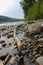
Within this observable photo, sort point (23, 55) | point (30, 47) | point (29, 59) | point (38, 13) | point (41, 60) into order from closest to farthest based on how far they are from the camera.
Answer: point (41, 60)
point (29, 59)
point (23, 55)
point (30, 47)
point (38, 13)

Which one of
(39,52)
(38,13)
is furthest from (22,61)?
(38,13)

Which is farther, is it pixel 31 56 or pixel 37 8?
pixel 37 8

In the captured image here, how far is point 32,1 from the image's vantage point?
160 ft

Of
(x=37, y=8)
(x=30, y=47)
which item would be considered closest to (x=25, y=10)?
(x=37, y=8)

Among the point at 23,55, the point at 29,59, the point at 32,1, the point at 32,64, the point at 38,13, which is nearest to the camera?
the point at 32,64

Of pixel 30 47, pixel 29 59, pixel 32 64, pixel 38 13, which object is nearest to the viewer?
pixel 32 64

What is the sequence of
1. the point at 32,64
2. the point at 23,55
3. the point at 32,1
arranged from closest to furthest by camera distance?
the point at 32,64, the point at 23,55, the point at 32,1

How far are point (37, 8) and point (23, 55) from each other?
32.7m

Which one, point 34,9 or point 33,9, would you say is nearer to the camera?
point 34,9

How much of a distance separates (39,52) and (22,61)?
37.3 inches

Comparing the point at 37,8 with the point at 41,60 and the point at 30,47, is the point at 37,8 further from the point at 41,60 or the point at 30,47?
the point at 41,60

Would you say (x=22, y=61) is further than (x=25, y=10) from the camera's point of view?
No

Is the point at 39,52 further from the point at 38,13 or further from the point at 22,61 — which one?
the point at 38,13

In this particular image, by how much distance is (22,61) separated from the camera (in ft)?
28.0
